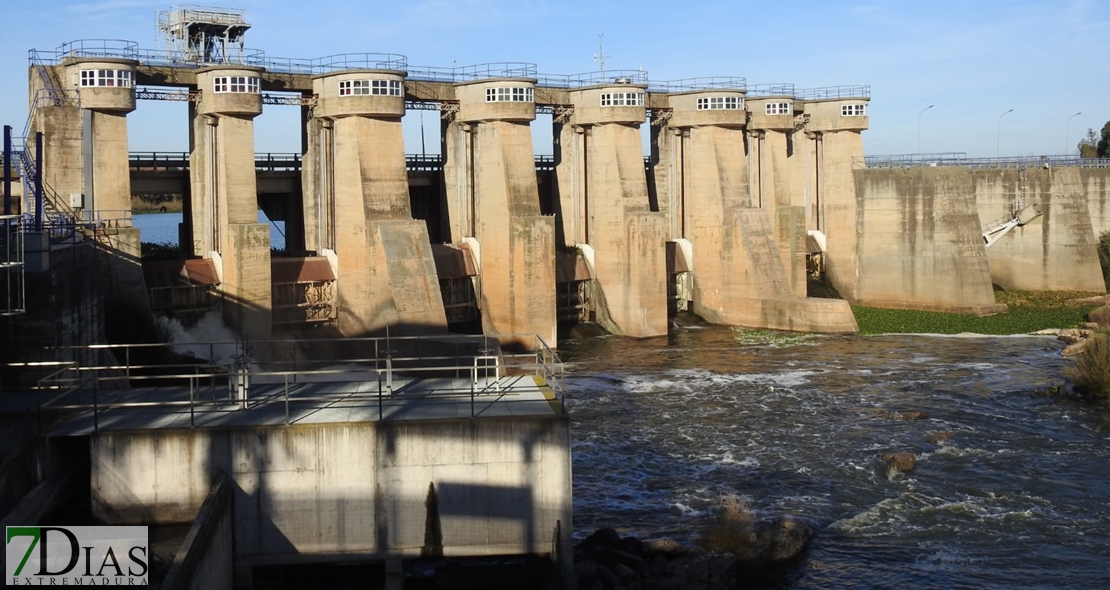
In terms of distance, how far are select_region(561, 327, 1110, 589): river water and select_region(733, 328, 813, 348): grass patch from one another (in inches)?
59.8

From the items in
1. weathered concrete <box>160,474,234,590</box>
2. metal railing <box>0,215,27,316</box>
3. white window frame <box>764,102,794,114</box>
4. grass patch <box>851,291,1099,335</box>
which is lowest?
grass patch <box>851,291,1099,335</box>

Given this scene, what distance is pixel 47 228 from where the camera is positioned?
2364cm

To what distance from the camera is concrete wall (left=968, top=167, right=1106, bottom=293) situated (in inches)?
2041

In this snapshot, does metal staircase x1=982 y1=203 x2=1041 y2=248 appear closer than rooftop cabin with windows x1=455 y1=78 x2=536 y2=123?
No

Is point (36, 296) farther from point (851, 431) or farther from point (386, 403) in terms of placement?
point (851, 431)

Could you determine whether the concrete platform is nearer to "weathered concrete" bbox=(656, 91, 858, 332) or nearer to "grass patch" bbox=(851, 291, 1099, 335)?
"weathered concrete" bbox=(656, 91, 858, 332)

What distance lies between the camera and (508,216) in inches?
1565

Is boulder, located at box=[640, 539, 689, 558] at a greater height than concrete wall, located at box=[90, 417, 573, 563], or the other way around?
concrete wall, located at box=[90, 417, 573, 563]

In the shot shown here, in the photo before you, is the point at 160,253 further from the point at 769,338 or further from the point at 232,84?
the point at 769,338

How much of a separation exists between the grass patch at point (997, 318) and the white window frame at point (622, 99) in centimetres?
1214

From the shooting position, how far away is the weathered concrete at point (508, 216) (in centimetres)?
3966

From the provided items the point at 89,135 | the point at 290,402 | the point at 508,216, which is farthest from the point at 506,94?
the point at 290,402

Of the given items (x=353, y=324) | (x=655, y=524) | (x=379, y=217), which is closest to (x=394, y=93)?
(x=379, y=217)

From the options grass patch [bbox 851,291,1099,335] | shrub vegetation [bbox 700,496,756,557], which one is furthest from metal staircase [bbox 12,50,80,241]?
grass patch [bbox 851,291,1099,335]
